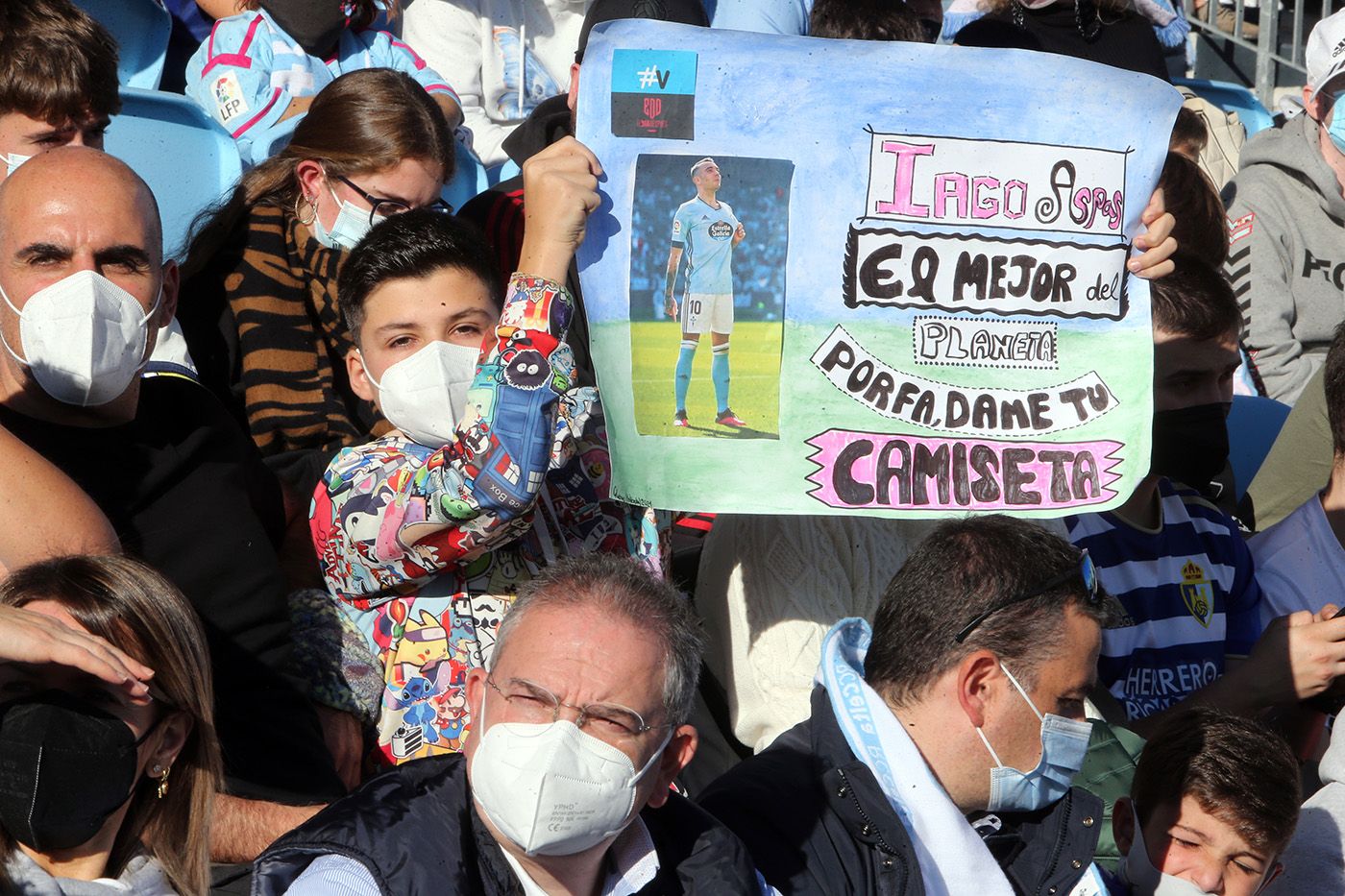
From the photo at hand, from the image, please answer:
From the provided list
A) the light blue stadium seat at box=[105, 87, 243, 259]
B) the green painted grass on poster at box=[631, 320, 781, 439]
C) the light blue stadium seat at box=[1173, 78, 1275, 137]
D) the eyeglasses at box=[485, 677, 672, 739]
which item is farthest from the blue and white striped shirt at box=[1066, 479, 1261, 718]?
the light blue stadium seat at box=[1173, 78, 1275, 137]

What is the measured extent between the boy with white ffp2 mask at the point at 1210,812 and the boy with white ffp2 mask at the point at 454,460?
3.89 feet

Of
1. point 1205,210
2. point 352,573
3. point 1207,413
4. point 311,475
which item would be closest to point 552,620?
point 352,573

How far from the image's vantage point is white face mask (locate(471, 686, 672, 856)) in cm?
238

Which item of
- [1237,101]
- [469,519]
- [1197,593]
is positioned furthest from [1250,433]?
[1237,101]

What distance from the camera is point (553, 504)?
3.40 metres

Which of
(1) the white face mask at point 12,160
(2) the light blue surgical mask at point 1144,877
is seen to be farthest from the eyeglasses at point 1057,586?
(1) the white face mask at point 12,160

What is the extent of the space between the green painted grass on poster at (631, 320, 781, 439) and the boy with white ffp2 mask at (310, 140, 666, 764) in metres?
0.14

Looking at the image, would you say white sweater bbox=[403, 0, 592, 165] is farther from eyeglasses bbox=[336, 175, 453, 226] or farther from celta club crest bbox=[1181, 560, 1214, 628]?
celta club crest bbox=[1181, 560, 1214, 628]

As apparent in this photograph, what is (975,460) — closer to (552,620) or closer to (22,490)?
(552,620)

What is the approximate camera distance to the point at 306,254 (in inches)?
163

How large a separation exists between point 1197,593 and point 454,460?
2.06m

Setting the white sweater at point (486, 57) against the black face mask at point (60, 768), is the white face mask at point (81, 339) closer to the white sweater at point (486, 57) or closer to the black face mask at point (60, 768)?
the black face mask at point (60, 768)

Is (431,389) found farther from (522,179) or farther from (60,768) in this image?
(60,768)

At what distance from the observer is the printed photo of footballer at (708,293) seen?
10.8 feet
